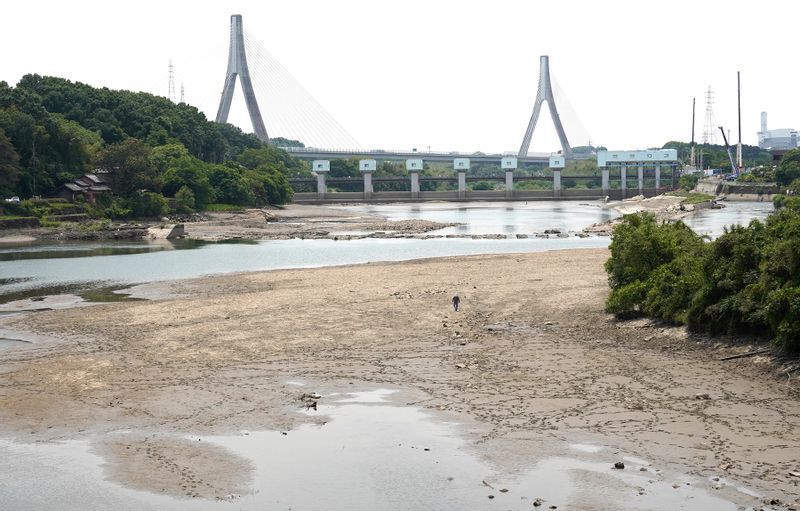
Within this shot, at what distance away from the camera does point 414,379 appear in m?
19.3

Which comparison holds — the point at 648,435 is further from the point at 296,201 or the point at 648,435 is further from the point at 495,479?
the point at 296,201

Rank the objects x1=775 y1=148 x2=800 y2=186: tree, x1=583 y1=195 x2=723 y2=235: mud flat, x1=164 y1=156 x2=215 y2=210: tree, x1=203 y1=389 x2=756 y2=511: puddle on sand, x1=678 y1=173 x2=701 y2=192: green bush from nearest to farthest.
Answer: x1=203 y1=389 x2=756 y2=511: puddle on sand → x1=583 y1=195 x2=723 y2=235: mud flat → x1=164 y1=156 x2=215 y2=210: tree → x1=775 y1=148 x2=800 y2=186: tree → x1=678 y1=173 x2=701 y2=192: green bush

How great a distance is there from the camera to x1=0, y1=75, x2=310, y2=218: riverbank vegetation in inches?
3039

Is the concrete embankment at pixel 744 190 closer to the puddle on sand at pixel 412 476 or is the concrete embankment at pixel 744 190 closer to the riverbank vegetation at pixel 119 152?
the riverbank vegetation at pixel 119 152

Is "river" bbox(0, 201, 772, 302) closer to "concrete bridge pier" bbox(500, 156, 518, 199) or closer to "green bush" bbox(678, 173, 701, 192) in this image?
"green bush" bbox(678, 173, 701, 192)

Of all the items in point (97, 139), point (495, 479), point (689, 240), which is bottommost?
point (495, 479)

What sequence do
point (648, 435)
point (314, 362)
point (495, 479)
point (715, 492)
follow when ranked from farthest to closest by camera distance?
1. point (314, 362)
2. point (648, 435)
3. point (495, 479)
4. point (715, 492)

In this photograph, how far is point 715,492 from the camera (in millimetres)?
12695

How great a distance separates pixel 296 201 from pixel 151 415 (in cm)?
10912

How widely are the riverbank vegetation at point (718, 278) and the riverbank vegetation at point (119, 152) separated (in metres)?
57.9

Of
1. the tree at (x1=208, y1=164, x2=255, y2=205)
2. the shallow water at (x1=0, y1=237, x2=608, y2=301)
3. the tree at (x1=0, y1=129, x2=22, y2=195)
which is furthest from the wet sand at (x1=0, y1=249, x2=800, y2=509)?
the tree at (x1=208, y1=164, x2=255, y2=205)

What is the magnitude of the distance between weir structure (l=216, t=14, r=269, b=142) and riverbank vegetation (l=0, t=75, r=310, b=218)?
12755mm

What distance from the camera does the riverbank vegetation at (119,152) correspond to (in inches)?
3039

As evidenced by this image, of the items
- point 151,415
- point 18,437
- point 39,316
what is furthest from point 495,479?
point 39,316
